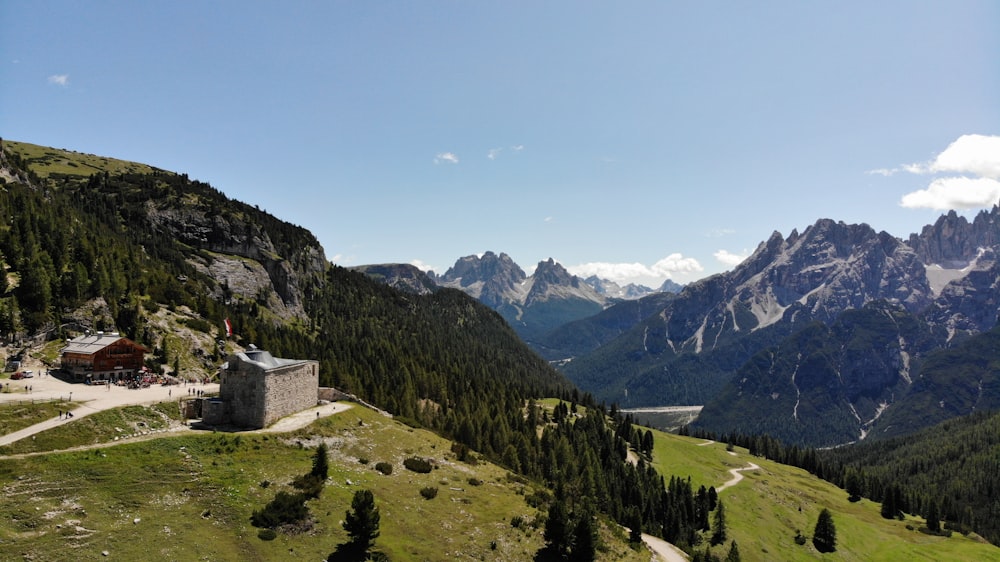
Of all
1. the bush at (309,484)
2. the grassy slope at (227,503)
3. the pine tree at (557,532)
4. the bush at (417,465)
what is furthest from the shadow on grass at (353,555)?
the bush at (417,465)

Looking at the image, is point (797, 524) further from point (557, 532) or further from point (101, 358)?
point (101, 358)

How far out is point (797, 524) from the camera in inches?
5812

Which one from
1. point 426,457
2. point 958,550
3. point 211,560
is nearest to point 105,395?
point 211,560

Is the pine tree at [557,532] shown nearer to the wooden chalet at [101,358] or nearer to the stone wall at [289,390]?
the stone wall at [289,390]

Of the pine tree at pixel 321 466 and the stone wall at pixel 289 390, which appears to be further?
the stone wall at pixel 289 390

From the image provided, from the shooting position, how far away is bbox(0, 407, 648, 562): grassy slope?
154 feet

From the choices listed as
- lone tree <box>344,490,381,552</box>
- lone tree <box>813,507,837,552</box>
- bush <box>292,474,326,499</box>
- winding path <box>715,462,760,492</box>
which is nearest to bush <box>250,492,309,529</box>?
bush <box>292,474,326,499</box>

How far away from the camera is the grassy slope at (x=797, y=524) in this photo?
135 m

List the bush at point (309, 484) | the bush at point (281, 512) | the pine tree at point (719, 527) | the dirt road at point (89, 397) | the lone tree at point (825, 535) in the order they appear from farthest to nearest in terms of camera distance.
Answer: the lone tree at point (825, 535), the pine tree at point (719, 527), the dirt road at point (89, 397), the bush at point (309, 484), the bush at point (281, 512)

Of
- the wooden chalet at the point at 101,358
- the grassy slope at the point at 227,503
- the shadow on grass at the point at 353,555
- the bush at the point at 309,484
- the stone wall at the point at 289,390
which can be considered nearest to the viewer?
the grassy slope at the point at 227,503

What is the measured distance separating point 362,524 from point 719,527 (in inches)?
4312

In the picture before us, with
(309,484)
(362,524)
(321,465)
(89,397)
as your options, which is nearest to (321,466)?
(321,465)

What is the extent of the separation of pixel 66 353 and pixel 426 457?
6082cm

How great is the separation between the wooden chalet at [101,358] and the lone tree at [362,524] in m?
58.4
